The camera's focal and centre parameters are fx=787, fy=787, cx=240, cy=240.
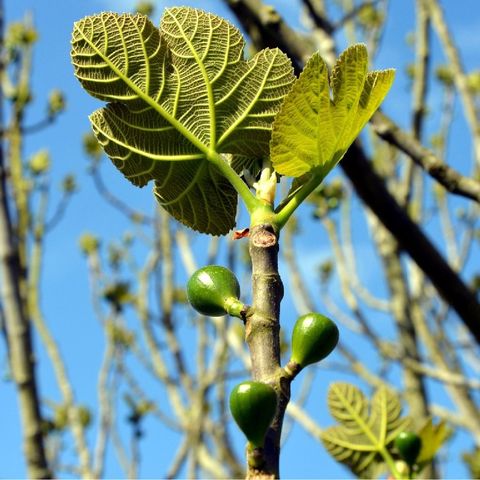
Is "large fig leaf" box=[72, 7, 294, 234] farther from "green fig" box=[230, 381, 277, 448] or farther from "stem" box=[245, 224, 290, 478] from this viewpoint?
"green fig" box=[230, 381, 277, 448]

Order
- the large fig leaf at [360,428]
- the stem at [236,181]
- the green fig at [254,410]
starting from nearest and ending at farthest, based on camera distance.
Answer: the green fig at [254,410] → the stem at [236,181] → the large fig leaf at [360,428]

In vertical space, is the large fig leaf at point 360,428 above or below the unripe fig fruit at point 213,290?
below

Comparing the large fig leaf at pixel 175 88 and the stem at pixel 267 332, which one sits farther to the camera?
the large fig leaf at pixel 175 88

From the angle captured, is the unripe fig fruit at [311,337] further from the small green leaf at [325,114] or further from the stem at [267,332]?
the small green leaf at [325,114]

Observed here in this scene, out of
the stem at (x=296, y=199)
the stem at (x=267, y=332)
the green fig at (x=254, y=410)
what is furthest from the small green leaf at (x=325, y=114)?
the green fig at (x=254, y=410)

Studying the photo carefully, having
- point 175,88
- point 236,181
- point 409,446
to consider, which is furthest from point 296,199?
point 409,446

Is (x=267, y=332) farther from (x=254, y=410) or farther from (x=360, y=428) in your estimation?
(x=360, y=428)

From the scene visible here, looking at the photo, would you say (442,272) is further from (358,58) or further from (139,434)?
(139,434)

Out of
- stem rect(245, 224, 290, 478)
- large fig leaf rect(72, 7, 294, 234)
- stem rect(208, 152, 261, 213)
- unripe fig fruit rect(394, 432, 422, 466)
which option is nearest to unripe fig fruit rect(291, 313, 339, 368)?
stem rect(245, 224, 290, 478)
